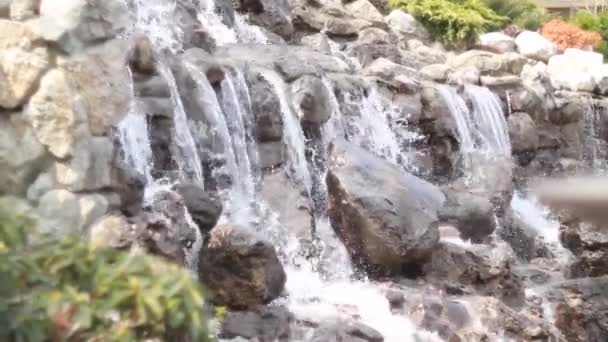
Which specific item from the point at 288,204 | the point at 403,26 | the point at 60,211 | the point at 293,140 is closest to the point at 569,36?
the point at 403,26

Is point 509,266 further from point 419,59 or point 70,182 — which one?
point 419,59

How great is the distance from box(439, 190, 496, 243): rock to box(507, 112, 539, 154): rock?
5.86m

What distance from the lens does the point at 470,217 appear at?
1002 centimetres

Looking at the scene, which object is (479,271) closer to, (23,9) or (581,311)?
(581,311)

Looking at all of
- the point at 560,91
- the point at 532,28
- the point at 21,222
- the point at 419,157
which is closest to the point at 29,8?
the point at 21,222

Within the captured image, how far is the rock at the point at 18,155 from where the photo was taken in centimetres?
491

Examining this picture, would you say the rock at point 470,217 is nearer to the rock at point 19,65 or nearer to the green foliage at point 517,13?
the rock at point 19,65

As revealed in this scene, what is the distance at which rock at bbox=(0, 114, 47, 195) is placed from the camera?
491 cm

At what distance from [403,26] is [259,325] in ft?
47.5

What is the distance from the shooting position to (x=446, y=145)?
13.8 metres

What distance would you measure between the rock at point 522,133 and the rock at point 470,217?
19.2 ft

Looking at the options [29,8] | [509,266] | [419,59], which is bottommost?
[509,266]

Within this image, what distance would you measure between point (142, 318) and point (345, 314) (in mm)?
5424

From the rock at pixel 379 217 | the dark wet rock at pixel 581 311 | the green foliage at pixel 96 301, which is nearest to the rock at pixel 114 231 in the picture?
the green foliage at pixel 96 301
